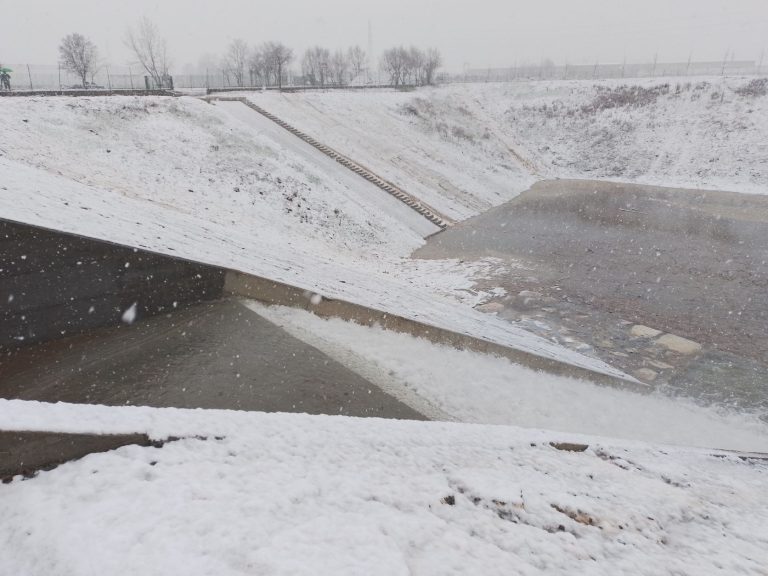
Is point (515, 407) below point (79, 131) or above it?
below

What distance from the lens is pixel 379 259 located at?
16.1 meters

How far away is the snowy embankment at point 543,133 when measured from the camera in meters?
26.4

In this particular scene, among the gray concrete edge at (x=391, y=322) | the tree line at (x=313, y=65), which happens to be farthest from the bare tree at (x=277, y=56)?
the gray concrete edge at (x=391, y=322)

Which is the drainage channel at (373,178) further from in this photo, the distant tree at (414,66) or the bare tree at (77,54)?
the distant tree at (414,66)

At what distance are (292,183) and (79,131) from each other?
6.96 metres

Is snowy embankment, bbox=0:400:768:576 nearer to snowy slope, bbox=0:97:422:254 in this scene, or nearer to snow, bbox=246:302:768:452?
snow, bbox=246:302:768:452

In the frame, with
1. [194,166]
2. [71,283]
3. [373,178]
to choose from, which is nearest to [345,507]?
Result: [71,283]

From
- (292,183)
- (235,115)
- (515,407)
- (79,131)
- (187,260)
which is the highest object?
(235,115)

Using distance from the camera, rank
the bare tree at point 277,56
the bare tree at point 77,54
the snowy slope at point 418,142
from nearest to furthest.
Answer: the snowy slope at point 418,142, the bare tree at point 77,54, the bare tree at point 277,56

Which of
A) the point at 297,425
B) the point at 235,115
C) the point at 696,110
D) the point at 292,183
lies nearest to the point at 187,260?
the point at 297,425

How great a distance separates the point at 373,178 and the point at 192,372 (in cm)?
1664

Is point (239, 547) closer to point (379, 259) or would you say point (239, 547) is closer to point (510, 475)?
point (510, 475)

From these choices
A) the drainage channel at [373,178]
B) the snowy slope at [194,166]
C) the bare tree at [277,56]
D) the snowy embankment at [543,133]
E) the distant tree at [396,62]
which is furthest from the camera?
the distant tree at [396,62]

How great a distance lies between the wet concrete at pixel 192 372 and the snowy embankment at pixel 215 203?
5.36 feet
